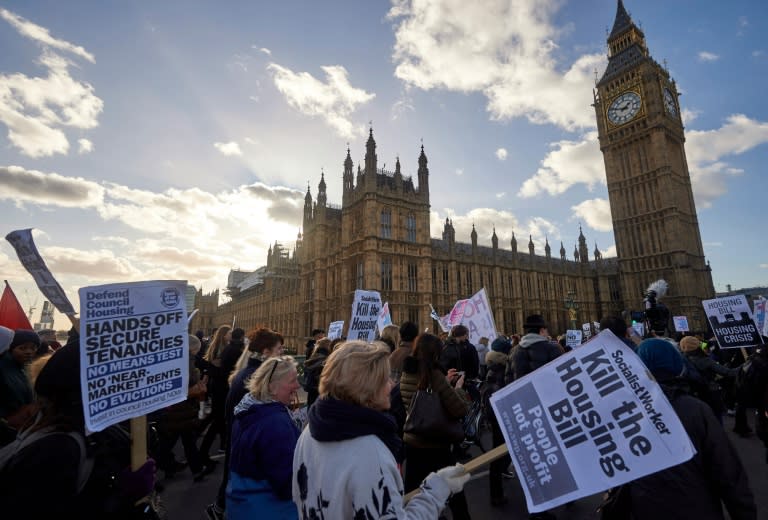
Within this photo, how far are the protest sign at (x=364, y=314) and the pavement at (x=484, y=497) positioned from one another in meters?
3.81

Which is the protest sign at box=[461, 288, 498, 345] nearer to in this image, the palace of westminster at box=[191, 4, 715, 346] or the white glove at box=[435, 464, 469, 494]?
the white glove at box=[435, 464, 469, 494]

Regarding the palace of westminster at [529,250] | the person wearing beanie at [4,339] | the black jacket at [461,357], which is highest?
the palace of westminster at [529,250]

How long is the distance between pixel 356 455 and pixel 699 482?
2303mm

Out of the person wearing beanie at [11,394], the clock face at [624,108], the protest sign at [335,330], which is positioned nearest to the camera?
the person wearing beanie at [11,394]

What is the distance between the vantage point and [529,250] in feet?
144

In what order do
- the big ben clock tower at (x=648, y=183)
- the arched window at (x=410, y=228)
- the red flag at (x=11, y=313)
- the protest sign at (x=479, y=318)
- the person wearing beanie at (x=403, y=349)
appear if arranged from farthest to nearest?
the big ben clock tower at (x=648, y=183) < the arched window at (x=410, y=228) < the protest sign at (x=479, y=318) < the red flag at (x=11, y=313) < the person wearing beanie at (x=403, y=349)

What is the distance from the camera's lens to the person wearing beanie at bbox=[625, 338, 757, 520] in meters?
2.17

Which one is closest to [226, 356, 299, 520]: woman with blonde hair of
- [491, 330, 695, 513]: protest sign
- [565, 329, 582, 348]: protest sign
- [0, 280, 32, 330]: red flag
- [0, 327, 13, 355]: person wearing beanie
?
[491, 330, 695, 513]: protest sign

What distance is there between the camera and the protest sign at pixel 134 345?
2637 mm

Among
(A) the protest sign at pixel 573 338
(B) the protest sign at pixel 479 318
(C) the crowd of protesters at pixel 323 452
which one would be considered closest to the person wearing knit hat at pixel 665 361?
(C) the crowd of protesters at pixel 323 452

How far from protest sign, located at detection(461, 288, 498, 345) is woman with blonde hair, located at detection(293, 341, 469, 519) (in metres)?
7.67

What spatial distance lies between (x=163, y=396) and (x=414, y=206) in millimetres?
30609

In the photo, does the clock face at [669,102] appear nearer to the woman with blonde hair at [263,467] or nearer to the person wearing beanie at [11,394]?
the woman with blonde hair at [263,467]

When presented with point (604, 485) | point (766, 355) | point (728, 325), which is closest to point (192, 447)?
point (604, 485)
